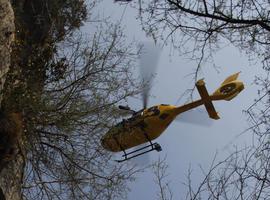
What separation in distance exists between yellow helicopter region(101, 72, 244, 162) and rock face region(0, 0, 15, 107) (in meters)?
2.49

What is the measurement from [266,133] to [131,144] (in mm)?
4104

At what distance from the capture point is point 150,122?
9.71 metres

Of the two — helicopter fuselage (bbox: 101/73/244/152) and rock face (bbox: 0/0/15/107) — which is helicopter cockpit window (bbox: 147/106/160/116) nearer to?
helicopter fuselage (bbox: 101/73/244/152)

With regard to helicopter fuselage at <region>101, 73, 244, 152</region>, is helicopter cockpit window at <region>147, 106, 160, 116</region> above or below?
above

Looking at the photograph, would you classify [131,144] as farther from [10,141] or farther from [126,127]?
[10,141]

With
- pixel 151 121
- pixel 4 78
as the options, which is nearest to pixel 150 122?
pixel 151 121

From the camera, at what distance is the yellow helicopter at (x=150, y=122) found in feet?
30.2

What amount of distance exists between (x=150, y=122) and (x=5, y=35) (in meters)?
3.33

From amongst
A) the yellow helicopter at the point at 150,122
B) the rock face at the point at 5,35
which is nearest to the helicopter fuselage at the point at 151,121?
the yellow helicopter at the point at 150,122

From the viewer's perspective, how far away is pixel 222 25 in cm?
610

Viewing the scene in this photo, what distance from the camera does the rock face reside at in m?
7.80

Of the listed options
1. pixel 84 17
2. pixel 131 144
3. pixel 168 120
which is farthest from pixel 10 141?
pixel 84 17

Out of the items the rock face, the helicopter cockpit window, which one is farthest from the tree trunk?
the helicopter cockpit window

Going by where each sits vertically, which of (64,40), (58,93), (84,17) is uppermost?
(84,17)
